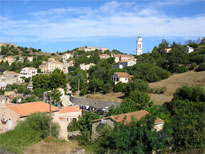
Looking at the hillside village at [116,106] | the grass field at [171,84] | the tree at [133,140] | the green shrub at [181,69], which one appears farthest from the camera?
the green shrub at [181,69]

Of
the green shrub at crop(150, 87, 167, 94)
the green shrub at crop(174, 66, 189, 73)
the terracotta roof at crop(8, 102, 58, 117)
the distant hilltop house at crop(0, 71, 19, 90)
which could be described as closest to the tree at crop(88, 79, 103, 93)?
the green shrub at crop(150, 87, 167, 94)

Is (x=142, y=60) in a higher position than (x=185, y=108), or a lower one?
higher

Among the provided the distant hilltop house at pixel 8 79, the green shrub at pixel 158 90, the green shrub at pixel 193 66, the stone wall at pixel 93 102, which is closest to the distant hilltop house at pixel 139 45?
the distant hilltop house at pixel 8 79

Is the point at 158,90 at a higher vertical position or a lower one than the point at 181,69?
lower

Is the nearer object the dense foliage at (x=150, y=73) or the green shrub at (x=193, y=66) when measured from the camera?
the dense foliage at (x=150, y=73)

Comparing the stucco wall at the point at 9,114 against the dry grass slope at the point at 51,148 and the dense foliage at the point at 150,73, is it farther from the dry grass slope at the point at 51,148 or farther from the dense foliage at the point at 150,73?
the dense foliage at the point at 150,73

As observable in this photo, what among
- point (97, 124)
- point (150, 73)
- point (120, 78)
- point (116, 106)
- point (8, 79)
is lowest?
point (8, 79)

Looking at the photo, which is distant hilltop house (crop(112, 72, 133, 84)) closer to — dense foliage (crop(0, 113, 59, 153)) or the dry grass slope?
dense foliage (crop(0, 113, 59, 153))

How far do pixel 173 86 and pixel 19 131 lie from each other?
83.4 feet

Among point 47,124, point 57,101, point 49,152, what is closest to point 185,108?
point 47,124

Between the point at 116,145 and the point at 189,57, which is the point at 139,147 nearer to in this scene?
the point at 116,145

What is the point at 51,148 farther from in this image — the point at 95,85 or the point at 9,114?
the point at 95,85

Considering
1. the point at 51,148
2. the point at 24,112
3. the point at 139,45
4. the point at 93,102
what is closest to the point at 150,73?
the point at 93,102

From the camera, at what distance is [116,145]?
967 cm
